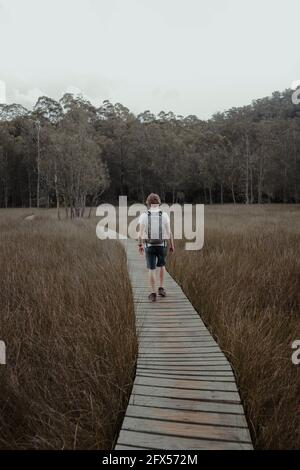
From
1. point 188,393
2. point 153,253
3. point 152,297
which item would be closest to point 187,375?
point 188,393

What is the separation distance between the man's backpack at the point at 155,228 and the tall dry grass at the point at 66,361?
0.86 meters

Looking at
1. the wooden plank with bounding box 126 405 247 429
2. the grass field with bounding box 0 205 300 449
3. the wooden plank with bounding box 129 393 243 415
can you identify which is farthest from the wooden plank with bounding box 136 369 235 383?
the wooden plank with bounding box 126 405 247 429

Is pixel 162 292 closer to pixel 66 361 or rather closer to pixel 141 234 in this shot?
pixel 141 234

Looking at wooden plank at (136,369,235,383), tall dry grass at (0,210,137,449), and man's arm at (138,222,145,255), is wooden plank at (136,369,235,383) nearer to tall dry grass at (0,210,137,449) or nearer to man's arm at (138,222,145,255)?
tall dry grass at (0,210,137,449)

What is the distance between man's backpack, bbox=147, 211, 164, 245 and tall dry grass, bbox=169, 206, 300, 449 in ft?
3.89

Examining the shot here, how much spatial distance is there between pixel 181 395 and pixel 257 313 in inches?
112

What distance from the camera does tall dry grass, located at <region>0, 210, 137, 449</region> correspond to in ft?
9.78

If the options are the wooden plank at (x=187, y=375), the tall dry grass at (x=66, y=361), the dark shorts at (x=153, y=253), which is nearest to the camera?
the tall dry grass at (x=66, y=361)

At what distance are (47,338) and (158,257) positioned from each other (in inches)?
85.5

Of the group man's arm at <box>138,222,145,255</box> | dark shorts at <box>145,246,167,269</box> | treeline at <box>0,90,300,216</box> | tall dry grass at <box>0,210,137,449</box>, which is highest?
treeline at <box>0,90,300,216</box>

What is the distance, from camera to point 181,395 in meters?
3.06

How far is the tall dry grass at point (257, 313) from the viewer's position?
121 inches

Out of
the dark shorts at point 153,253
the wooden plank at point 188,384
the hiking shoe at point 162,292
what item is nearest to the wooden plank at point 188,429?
the wooden plank at point 188,384

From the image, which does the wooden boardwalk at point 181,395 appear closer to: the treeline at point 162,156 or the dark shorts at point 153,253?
the dark shorts at point 153,253
